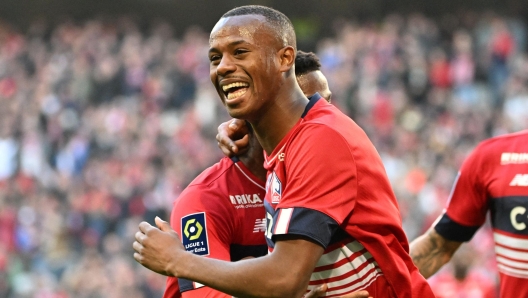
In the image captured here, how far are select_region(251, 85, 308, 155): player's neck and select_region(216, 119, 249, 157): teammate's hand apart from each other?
2.05 ft

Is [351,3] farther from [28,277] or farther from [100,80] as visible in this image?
[28,277]

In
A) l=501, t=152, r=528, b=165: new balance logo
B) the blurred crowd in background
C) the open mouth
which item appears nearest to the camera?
the open mouth

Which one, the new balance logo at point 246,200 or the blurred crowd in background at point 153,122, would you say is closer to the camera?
the new balance logo at point 246,200

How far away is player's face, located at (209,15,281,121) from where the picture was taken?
3646 millimetres

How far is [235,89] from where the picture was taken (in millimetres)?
3697

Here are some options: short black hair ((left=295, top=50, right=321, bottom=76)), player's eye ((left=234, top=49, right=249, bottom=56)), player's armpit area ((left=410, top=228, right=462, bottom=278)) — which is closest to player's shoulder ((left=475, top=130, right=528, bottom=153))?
player's armpit area ((left=410, top=228, right=462, bottom=278))

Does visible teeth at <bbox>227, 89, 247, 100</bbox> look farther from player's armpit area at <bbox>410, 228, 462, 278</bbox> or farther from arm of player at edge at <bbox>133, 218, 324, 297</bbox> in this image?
player's armpit area at <bbox>410, 228, 462, 278</bbox>

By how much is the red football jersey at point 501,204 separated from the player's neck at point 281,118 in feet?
4.49

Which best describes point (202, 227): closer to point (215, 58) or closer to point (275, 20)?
point (215, 58)

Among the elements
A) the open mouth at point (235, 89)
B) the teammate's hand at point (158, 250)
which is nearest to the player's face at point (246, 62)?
the open mouth at point (235, 89)

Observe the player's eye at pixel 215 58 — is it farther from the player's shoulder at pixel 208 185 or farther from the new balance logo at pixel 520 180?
the new balance logo at pixel 520 180

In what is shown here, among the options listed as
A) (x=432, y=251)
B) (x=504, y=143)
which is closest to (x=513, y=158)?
(x=504, y=143)

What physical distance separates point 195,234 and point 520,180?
168 centimetres

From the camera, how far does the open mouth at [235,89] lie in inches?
145
